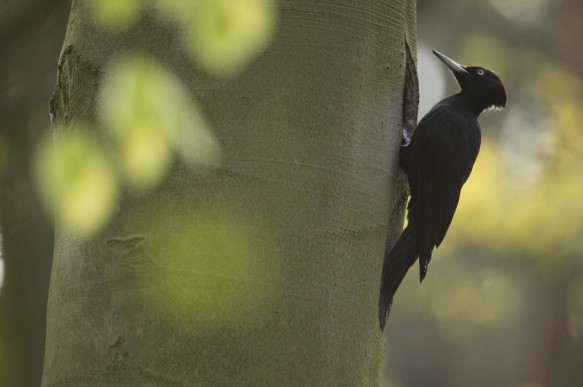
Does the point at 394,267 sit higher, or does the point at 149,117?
the point at 149,117

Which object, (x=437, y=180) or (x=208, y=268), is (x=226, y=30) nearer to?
(x=208, y=268)

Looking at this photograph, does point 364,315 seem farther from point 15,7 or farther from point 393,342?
point 393,342

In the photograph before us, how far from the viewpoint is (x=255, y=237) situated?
2.07m

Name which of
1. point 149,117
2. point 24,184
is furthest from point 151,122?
point 24,184

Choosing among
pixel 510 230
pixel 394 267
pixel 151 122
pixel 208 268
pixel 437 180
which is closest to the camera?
pixel 208 268

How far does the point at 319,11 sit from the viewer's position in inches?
90.0

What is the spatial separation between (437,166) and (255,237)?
1.34 metres

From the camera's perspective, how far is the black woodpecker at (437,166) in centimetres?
258

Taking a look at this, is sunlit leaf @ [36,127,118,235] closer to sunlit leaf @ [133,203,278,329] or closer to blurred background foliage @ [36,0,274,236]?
blurred background foliage @ [36,0,274,236]

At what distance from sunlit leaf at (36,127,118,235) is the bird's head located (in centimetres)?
206

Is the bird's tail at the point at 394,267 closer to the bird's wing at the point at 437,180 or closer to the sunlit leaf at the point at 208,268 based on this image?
the bird's wing at the point at 437,180

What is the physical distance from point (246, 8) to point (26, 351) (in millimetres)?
2022

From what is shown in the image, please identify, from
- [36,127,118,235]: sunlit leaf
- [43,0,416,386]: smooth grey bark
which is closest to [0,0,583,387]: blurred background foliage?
[43,0,416,386]: smooth grey bark

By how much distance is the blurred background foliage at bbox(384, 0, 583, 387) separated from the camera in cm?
783
